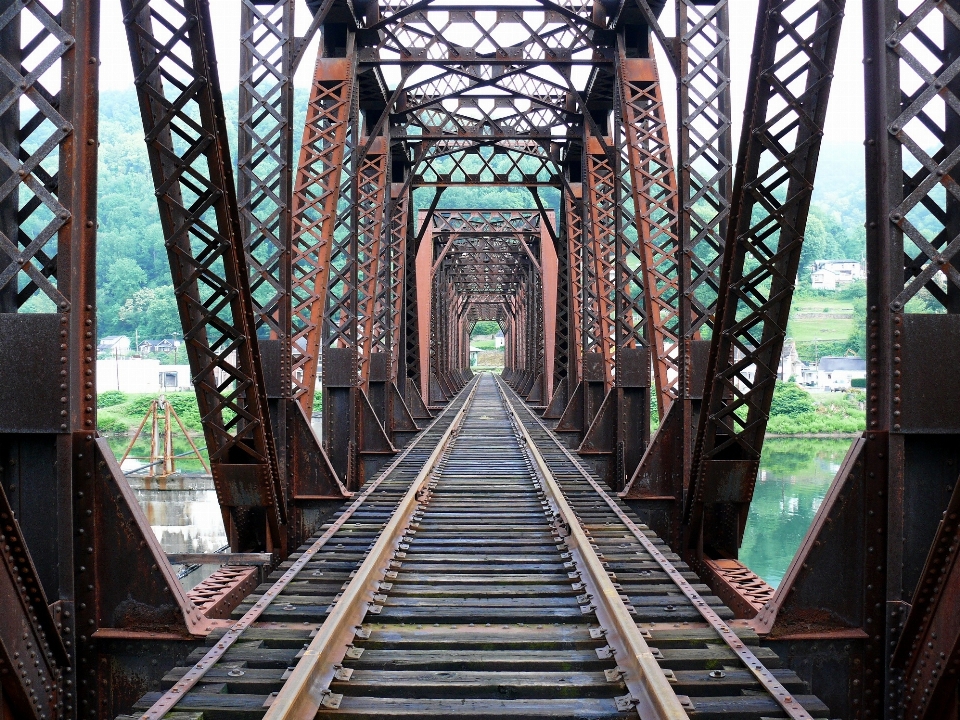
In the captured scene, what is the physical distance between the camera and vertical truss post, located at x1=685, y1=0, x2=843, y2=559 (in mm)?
5809

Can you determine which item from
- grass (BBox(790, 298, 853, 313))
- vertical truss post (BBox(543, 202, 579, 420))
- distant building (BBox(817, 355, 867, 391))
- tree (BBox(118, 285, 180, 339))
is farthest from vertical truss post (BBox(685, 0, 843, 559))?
grass (BBox(790, 298, 853, 313))

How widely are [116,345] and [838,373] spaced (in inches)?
1963

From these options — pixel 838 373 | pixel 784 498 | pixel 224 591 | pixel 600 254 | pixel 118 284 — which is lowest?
pixel 784 498

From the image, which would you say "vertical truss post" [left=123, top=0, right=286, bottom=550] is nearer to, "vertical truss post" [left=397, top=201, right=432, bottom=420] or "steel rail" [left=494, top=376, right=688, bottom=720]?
"steel rail" [left=494, top=376, right=688, bottom=720]

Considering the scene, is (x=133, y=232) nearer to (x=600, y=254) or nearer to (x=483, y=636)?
(x=600, y=254)

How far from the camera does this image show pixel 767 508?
33.2m

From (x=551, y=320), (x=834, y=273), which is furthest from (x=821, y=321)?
(x=551, y=320)

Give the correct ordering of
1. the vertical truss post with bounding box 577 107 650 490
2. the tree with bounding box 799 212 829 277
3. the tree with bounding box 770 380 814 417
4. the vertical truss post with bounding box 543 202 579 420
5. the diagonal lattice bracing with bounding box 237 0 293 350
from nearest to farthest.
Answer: the diagonal lattice bracing with bounding box 237 0 293 350 → the vertical truss post with bounding box 577 107 650 490 → the vertical truss post with bounding box 543 202 579 420 → the tree with bounding box 770 380 814 417 → the tree with bounding box 799 212 829 277

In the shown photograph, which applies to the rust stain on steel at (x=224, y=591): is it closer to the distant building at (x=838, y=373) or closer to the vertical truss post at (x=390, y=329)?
the vertical truss post at (x=390, y=329)

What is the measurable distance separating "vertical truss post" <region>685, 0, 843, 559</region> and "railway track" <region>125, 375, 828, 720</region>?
1.02m

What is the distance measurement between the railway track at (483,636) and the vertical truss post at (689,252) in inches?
38.0

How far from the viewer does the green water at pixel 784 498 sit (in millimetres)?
26875

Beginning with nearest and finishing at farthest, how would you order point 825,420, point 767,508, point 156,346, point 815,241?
1. point 767,508
2. point 825,420
3. point 156,346
4. point 815,241

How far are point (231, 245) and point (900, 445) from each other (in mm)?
4533
